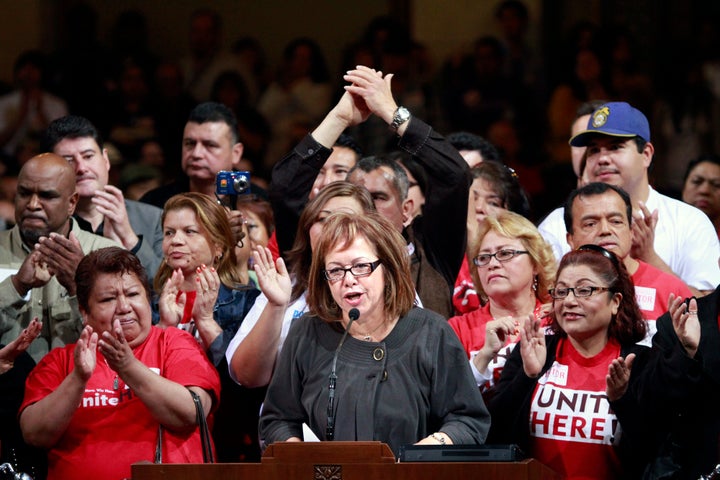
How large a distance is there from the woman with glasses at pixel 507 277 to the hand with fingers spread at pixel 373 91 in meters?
0.64

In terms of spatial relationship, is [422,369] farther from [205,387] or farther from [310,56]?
[310,56]

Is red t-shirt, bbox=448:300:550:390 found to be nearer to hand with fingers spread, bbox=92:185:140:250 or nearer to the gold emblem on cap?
the gold emblem on cap

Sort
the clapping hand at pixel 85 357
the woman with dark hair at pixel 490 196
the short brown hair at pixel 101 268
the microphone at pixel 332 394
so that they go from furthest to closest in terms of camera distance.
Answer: the woman with dark hair at pixel 490 196 → the short brown hair at pixel 101 268 → the clapping hand at pixel 85 357 → the microphone at pixel 332 394

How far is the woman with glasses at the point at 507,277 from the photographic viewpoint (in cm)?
584

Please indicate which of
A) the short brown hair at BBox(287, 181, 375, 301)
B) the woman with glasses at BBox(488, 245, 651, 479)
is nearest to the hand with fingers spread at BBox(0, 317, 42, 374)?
the short brown hair at BBox(287, 181, 375, 301)

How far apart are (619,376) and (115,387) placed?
1894 millimetres

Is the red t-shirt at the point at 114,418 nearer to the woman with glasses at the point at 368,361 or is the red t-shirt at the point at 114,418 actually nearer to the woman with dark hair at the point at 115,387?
the woman with dark hair at the point at 115,387

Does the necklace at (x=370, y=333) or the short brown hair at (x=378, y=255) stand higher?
the short brown hair at (x=378, y=255)

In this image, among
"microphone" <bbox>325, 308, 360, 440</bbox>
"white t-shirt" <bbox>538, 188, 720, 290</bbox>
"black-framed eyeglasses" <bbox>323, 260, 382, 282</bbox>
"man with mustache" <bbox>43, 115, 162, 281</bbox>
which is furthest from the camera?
"man with mustache" <bbox>43, 115, 162, 281</bbox>

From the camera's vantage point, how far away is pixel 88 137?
23.5 ft

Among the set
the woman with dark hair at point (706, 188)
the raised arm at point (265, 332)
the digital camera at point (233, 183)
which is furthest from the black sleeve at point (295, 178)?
the woman with dark hair at point (706, 188)

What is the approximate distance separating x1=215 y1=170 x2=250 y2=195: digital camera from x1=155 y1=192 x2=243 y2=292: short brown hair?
17cm

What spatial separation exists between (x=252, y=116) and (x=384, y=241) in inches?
210

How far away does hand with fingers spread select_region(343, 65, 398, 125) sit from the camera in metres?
6.01
